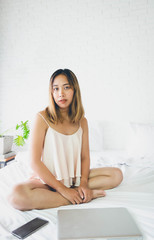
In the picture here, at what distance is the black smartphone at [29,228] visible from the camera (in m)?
0.83

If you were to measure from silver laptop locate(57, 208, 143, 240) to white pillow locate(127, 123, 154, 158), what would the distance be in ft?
4.62

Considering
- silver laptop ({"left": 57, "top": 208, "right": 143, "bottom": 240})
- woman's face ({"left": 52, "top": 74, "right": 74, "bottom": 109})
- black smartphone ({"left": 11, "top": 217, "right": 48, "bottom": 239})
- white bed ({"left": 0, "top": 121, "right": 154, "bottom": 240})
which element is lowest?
white bed ({"left": 0, "top": 121, "right": 154, "bottom": 240})

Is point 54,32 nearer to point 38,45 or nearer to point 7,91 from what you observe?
point 38,45

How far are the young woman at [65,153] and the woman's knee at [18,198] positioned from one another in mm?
83

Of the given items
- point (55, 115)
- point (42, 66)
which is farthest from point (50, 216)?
point (42, 66)

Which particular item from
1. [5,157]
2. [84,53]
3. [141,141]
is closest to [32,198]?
[5,157]

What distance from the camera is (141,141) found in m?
2.48

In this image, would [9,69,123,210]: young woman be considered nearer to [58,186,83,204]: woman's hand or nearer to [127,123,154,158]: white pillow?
[58,186,83,204]: woman's hand

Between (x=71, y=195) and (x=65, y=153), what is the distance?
33 cm

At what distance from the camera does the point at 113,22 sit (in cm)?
286

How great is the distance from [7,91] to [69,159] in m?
2.10

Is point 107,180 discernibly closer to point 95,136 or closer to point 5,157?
point 95,136

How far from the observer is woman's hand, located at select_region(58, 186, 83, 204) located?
1.21 metres

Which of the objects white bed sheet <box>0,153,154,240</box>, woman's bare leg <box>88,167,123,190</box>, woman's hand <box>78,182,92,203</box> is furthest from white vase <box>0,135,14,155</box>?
woman's hand <box>78,182,92,203</box>
